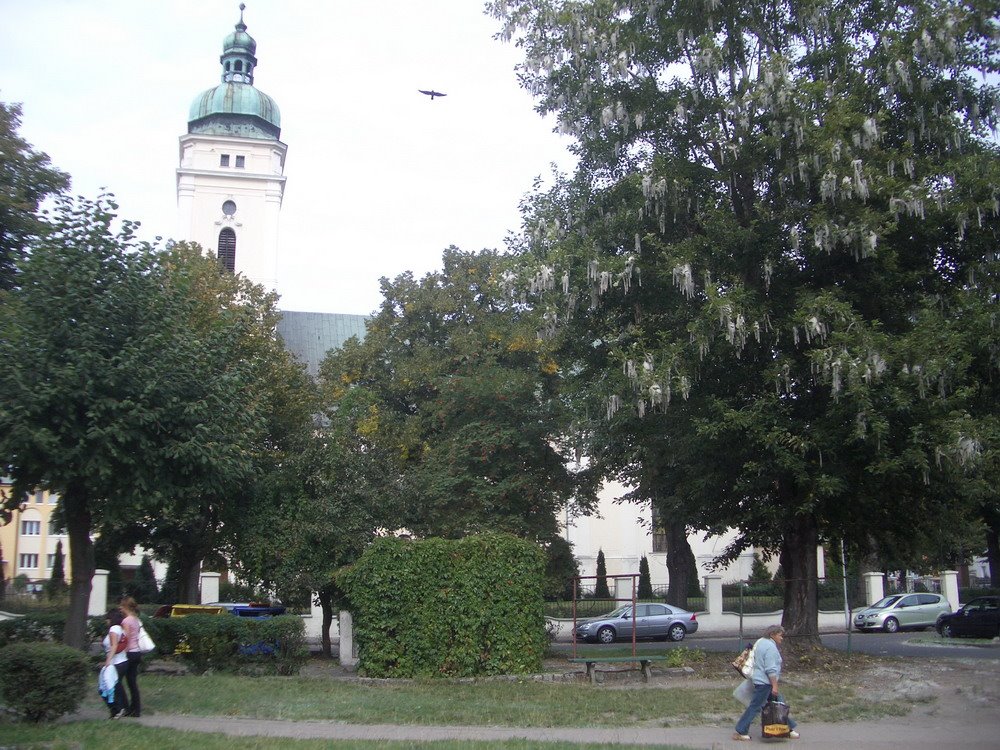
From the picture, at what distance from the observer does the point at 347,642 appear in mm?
22562

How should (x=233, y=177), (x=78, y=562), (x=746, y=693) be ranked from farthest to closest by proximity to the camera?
(x=233, y=177), (x=78, y=562), (x=746, y=693)

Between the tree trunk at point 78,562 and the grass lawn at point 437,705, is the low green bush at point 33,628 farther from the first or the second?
the grass lawn at point 437,705

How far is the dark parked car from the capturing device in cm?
3003

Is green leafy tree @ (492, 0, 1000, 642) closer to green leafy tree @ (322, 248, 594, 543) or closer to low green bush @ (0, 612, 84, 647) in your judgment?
green leafy tree @ (322, 248, 594, 543)

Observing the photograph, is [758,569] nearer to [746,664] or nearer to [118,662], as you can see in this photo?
[746,664]

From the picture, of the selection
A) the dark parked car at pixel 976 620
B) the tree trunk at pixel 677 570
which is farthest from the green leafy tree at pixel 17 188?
the dark parked car at pixel 976 620

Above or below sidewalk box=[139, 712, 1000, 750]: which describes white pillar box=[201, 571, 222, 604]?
above

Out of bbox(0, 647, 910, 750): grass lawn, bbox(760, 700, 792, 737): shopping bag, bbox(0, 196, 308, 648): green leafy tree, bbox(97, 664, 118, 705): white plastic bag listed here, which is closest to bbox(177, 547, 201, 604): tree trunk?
bbox(0, 647, 910, 750): grass lawn

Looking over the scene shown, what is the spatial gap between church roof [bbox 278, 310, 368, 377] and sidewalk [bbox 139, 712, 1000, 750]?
184 feet

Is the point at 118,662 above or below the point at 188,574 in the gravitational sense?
below

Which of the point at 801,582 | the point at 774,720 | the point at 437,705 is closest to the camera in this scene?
the point at 774,720

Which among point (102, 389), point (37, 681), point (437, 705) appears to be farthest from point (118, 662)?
point (102, 389)

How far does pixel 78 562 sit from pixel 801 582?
14668 millimetres

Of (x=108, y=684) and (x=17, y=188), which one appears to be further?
(x=17, y=188)
